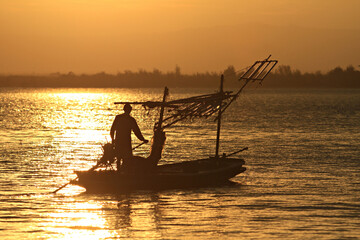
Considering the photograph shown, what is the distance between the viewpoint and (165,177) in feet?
79.4

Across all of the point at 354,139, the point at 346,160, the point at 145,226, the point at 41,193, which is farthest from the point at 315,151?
the point at 145,226

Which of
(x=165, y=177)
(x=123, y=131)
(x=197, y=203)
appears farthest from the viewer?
(x=165, y=177)

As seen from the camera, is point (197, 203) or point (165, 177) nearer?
point (197, 203)

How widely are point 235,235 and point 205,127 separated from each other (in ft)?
156

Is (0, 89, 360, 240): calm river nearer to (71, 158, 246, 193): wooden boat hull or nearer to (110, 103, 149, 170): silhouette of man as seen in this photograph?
(71, 158, 246, 193): wooden boat hull

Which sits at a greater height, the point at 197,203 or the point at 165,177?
the point at 165,177

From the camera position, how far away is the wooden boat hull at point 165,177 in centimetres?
2328

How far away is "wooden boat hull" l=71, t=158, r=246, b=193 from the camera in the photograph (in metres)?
23.3

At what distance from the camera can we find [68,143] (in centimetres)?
4653

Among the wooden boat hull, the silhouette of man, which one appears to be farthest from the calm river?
the silhouette of man

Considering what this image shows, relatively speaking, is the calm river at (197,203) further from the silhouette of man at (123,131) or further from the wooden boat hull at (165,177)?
the silhouette of man at (123,131)

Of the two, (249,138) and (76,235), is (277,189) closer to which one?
(76,235)

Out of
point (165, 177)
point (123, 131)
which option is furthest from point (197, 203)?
point (123, 131)

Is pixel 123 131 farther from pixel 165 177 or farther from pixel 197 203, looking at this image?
pixel 197 203
